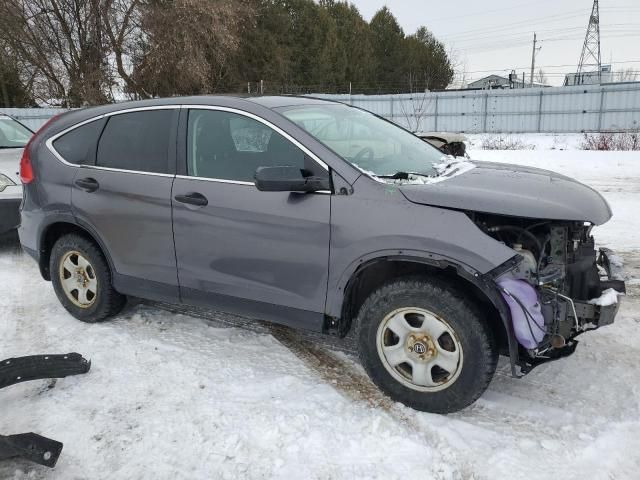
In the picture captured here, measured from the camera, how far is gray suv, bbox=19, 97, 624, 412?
282 cm

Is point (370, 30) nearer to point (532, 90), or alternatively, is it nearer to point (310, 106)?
point (532, 90)

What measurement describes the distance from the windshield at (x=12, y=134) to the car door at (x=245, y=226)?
4.92 metres

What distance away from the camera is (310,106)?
382 centimetres

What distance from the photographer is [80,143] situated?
4.22 m

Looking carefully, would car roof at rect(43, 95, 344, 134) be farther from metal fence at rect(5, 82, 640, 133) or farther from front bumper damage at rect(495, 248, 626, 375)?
metal fence at rect(5, 82, 640, 133)

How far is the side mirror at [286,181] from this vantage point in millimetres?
3041

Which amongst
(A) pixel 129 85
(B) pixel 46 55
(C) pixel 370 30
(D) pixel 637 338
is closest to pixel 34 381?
(D) pixel 637 338

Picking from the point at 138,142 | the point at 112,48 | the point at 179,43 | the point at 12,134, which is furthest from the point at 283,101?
the point at 112,48

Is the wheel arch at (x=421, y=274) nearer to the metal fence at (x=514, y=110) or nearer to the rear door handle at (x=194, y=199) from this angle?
the rear door handle at (x=194, y=199)

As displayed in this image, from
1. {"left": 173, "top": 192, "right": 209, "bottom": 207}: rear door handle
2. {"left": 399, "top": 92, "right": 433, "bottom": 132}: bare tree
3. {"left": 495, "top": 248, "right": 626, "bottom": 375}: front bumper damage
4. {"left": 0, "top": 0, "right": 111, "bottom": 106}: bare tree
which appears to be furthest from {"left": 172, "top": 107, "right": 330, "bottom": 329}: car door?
{"left": 399, "top": 92, "right": 433, "bottom": 132}: bare tree

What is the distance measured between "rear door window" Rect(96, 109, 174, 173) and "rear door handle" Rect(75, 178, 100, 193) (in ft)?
0.47

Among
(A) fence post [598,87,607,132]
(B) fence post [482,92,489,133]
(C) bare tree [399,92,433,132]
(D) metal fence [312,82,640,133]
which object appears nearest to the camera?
(D) metal fence [312,82,640,133]

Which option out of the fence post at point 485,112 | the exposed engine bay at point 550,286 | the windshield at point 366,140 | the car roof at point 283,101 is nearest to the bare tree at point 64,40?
the fence post at point 485,112

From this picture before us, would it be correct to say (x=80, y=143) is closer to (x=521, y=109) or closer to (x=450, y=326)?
(x=450, y=326)
